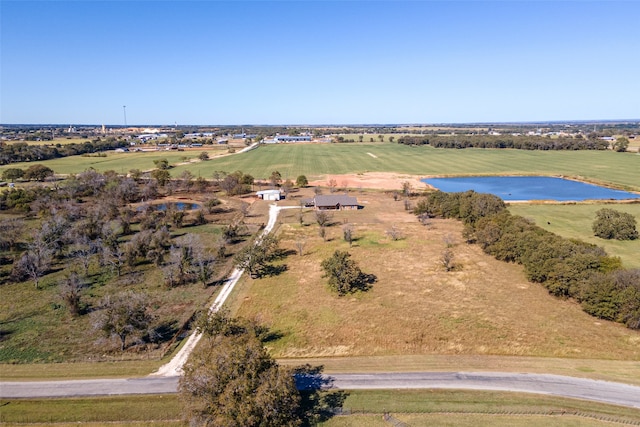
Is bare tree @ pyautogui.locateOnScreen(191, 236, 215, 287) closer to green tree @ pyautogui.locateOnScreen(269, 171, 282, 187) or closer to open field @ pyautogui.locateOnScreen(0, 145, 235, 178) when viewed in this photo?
green tree @ pyautogui.locateOnScreen(269, 171, 282, 187)

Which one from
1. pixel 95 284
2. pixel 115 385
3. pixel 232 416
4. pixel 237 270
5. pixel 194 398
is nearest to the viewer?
pixel 232 416

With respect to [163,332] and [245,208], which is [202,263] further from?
[245,208]

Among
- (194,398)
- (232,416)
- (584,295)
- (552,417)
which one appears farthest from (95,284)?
(584,295)

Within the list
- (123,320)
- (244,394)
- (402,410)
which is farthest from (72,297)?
(402,410)

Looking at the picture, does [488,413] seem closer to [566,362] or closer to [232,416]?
[566,362]

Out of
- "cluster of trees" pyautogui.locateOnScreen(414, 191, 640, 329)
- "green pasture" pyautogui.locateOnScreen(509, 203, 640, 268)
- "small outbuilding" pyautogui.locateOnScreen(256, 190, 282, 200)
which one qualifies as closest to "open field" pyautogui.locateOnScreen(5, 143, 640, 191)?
"small outbuilding" pyautogui.locateOnScreen(256, 190, 282, 200)

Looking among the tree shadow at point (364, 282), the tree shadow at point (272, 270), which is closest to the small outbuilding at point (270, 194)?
the tree shadow at point (272, 270)
